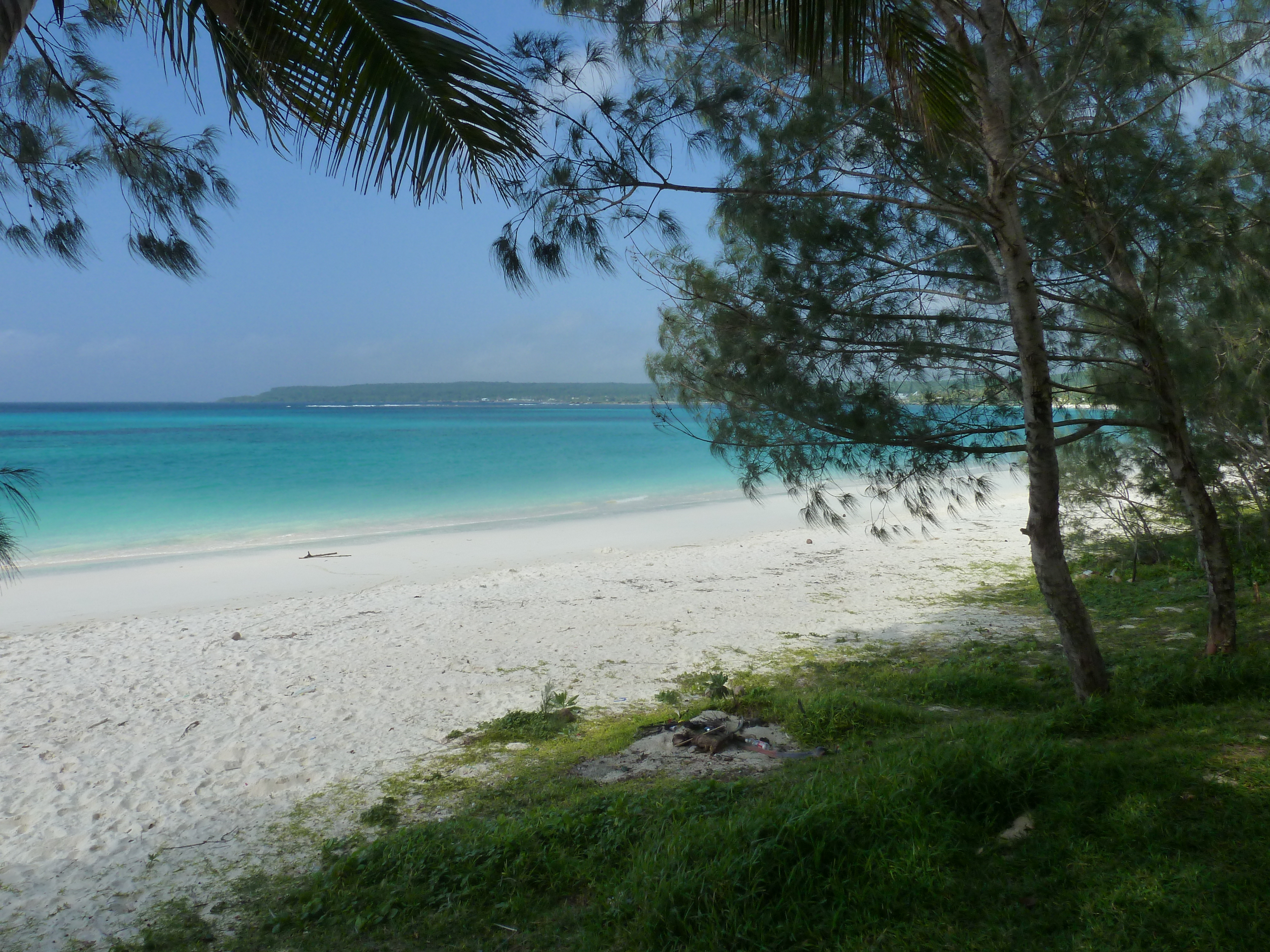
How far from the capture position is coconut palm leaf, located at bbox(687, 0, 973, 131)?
9.57 feet

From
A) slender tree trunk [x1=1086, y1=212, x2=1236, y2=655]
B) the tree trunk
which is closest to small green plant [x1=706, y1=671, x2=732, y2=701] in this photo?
the tree trunk

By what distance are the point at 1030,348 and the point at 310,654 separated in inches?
264

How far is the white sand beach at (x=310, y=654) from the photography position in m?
4.42

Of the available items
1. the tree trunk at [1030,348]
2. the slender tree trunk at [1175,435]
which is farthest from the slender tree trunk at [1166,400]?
the tree trunk at [1030,348]

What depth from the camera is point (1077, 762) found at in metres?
3.60

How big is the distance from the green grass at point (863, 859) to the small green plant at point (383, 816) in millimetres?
198

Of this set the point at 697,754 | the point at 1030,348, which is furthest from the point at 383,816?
the point at 1030,348

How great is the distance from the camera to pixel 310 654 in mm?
8016

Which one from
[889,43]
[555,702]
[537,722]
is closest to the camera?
[889,43]

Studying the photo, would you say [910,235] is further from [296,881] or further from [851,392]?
[296,881]

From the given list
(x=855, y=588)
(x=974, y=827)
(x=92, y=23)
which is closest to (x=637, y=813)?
(x=974, y=827)

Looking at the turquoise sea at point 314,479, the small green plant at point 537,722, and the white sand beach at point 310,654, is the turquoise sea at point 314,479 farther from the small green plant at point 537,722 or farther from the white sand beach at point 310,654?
the small green plant at point 537,722

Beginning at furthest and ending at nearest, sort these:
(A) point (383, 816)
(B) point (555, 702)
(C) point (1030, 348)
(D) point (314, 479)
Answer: (D) point (314, 479) → (B) point (555, 702) → (C) point (1030, 348) → (A) point (383, 816)

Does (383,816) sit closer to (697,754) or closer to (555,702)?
(697,754)
